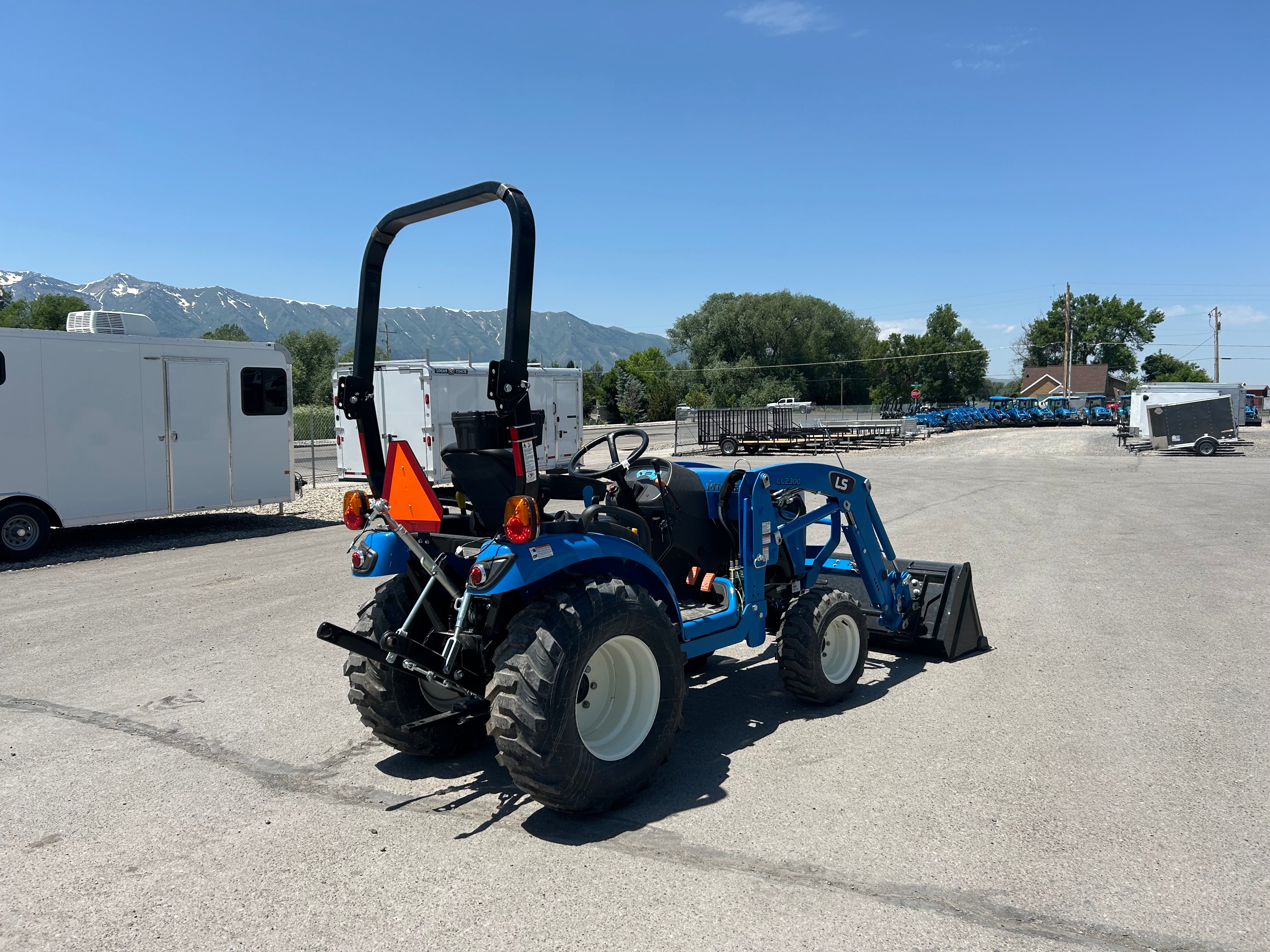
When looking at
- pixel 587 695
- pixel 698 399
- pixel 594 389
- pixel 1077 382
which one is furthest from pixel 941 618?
pixel 1077 382

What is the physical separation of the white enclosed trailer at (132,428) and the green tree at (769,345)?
6929 cm

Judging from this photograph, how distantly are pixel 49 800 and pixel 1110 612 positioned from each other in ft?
26.1

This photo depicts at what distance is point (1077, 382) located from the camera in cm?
9756

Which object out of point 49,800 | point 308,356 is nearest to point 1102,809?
point 49,800

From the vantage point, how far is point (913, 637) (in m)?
6.64

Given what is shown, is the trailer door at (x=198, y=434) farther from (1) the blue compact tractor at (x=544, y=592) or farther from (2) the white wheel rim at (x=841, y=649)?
(2) the white wheel rim at (x=841, y=649)

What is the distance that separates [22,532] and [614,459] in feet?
32.7

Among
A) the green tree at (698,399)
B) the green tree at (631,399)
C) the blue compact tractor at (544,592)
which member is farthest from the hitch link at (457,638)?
the green tree at (698,399)

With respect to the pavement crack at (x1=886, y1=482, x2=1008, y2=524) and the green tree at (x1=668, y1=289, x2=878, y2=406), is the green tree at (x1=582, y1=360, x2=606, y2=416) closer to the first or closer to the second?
the green tree at (x1=668, y1=289, x2=878, y2=406)

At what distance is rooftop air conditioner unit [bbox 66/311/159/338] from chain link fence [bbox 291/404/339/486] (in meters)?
15.4

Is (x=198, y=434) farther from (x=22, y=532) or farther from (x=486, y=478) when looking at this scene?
(x=486, y=478)

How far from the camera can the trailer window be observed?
14.2 m

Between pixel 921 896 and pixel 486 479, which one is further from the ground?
pixel 486 479

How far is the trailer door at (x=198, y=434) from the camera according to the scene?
13.2 meters
